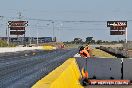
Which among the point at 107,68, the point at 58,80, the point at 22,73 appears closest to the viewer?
the point at 58,80

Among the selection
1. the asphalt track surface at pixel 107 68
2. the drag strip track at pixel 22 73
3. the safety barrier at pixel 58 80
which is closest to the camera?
the safety barrier at pixel 58 80

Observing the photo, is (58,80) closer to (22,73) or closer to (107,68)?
(107,68)

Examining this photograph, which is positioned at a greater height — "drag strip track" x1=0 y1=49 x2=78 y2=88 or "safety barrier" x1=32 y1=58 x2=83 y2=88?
"safety barrier" x1=32 y1=58 x2=83 y2=88

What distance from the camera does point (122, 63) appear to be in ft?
78.0

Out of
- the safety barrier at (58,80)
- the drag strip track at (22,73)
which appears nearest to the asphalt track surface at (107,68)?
the safety barrier at (58,80)

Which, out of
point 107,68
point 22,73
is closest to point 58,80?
point 107,68

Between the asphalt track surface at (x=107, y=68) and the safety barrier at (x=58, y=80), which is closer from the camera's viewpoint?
the safety barrier at (x=58, y=80)

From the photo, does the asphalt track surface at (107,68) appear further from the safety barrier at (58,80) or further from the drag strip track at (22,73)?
the drag strip track at (22,73)

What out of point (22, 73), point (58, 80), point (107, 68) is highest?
point (58, 80)

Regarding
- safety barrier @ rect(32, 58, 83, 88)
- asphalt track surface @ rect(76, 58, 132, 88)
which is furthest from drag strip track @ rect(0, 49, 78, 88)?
asphalt track surface @ rect(76, 58, 132, 88)

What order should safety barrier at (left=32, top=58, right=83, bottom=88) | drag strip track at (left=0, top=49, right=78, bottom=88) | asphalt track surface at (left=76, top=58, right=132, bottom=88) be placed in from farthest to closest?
asphalt track surface at (left=76, top=58, right=132, bottom=88)
drag strip track at (left=0, top=49, right=78, bottom=88)
safety barrier at (left=32, top=58, right=83, bottom=88)

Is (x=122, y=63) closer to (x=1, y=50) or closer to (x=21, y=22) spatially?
(x=1, y=50)

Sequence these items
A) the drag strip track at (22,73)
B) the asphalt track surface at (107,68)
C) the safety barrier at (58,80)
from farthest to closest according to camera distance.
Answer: the asphalt track surface at (107,68), the drag strip track at (22,73), the safety barrier at (58,80)

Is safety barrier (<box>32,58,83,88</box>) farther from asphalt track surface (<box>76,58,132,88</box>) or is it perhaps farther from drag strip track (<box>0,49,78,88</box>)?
drag strip track (<box>0,49,78,88</box>)
